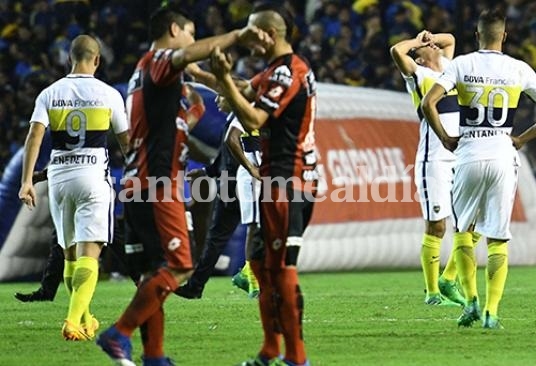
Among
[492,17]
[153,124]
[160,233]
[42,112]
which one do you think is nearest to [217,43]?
[153,124]

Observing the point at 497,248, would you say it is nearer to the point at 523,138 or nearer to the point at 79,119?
the point at 523,138

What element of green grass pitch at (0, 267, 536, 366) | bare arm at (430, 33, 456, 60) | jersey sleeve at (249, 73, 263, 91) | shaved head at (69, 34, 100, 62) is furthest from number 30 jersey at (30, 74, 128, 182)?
bare arm at (430, 33, 456, 60)

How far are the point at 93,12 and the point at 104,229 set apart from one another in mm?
11311

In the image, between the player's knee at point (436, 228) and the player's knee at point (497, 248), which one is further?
the player's knee at point (436, 228)

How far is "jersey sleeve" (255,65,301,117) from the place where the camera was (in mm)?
7910

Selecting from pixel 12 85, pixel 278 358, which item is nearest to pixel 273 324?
pixel 278 358

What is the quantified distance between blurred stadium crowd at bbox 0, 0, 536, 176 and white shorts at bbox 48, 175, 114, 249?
9215mm

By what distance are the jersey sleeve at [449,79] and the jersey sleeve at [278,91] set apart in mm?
2371

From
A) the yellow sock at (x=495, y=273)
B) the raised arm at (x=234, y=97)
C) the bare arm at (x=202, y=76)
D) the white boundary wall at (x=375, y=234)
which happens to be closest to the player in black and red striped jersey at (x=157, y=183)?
the raised arm at (x=234, y=97)

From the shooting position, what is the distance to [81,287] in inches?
395

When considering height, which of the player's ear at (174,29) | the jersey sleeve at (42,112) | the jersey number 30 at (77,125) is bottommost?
the jersey number 30 at (77,125)

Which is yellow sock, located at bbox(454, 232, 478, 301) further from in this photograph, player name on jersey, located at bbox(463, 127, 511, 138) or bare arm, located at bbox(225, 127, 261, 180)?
bare arm, located at bbox(225, 127, 261, 180)

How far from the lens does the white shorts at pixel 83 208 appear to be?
33.4 ft

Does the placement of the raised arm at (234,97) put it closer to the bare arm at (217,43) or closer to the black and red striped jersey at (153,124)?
the bare arm at (217,43)
